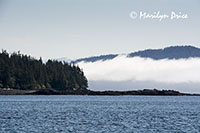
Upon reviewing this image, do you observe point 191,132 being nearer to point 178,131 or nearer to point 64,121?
point 178,131

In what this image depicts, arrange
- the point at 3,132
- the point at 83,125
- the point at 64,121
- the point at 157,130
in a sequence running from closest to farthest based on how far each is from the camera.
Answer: the point at 3,132 < the point at 157,130 < the point at 83,125 < the point at 64,121

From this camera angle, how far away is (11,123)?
73.3m

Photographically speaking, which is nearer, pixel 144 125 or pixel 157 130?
pixel 157 130

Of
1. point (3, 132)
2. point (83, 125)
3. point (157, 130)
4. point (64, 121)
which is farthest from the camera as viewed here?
point (64, 121)

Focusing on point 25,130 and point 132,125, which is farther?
point 132,125

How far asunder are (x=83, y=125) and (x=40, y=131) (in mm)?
10060

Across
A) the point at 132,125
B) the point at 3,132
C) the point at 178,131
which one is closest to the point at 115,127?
the point at 132,125

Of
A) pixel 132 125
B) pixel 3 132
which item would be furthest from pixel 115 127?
pixel 3 132

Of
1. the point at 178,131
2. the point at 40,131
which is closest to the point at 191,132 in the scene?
the point at 178,131

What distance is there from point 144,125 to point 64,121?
514 inches

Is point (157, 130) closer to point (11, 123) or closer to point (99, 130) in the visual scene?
point (99, 130)

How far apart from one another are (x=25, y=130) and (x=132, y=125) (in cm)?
1665

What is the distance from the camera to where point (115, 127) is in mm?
68688

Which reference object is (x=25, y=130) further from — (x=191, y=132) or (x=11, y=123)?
(x=191, y=132)
